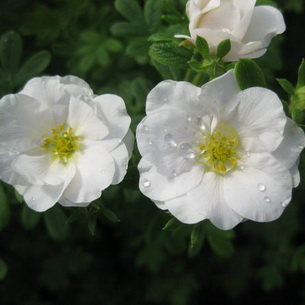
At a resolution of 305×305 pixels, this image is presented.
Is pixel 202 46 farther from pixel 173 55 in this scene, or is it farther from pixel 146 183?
pixel 146 183

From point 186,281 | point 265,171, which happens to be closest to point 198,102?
point 265,171

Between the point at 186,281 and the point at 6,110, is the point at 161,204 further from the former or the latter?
the point at 186,281

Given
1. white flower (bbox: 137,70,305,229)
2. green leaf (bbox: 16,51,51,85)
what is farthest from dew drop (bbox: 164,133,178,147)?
green leaf (bbox: 16,51,51,85)

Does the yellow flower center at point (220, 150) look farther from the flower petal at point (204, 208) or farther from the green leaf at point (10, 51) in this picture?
the green leaf at point (10, 51)

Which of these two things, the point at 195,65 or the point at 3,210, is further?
the point at 3,210

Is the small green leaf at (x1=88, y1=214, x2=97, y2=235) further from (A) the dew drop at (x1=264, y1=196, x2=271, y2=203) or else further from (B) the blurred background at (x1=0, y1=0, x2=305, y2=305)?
(B) the blurred background at (x1=0, y1=0, x2=305, y2=305)

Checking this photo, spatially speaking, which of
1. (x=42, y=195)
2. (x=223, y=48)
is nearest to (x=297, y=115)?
(x=223, y=48)

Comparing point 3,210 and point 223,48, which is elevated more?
point 223,48

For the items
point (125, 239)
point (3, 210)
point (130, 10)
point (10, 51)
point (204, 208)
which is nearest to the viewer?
point (204, 208)

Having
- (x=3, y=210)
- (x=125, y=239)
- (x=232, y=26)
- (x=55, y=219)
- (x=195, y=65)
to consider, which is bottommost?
(x=125, y=239)
